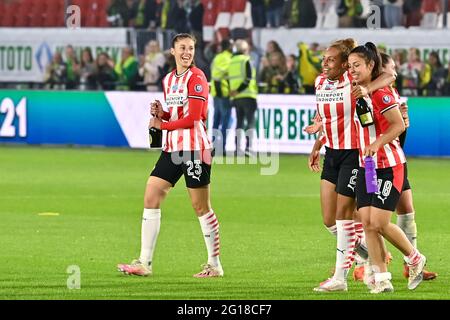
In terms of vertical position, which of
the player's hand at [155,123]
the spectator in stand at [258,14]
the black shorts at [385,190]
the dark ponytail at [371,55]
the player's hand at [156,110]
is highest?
the dark ponytail at [371,55]

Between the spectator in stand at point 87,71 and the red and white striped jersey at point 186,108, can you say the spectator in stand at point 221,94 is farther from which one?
the red and white striped jersey at point 186,108

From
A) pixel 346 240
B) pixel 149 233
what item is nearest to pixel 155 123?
pixel 149 233

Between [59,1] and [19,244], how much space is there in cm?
2021

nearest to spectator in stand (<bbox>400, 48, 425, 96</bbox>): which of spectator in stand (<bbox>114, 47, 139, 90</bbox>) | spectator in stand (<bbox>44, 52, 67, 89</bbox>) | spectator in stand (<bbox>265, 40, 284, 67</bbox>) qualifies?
spectator in stand (<bbox>265, 40, 284, 67</bbox>)

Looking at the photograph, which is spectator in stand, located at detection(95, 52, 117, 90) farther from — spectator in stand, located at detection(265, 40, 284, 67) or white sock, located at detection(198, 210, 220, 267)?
white sock, located at detection(198, 210, 220, 267)

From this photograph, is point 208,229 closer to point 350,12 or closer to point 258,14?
point 350,12

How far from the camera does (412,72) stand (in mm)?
26516

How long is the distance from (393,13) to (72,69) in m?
7.14

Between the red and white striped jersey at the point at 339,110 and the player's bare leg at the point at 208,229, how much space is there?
1.27m

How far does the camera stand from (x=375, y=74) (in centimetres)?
1049

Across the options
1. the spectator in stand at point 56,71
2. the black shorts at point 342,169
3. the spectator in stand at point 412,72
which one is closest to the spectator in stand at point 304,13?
the spectator in stand at point 412,72

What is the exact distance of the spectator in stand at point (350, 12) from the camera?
1133 inches

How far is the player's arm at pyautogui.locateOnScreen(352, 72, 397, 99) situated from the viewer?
10297mm
